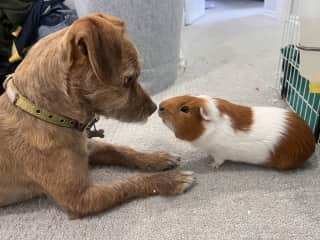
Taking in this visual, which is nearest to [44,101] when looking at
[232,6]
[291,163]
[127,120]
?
[127,120]

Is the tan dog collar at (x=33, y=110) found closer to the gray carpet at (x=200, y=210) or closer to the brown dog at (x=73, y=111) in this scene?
the brown dog at (x=73, y=111)

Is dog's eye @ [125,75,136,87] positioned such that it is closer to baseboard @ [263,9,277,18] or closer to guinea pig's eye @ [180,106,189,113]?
guinea pig's eye @ [180,106,189,113]

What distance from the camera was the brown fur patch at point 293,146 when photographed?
113 centimetres

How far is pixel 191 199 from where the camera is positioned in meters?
1.12

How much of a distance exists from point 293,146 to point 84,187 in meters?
0.68

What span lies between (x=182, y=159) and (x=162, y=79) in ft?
2.33

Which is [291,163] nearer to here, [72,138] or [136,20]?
[72,138]

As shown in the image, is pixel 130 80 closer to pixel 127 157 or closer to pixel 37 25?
pixel 127 157

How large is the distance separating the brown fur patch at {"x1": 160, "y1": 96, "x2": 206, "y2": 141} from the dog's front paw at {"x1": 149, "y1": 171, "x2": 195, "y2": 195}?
13 centimetres

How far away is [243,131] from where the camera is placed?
1.13 m

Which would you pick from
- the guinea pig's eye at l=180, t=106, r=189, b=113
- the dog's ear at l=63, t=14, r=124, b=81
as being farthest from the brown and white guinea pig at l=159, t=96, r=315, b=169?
the dog's ear at l=63, t=14, r=124, b=81

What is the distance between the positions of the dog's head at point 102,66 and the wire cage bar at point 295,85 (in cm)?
67

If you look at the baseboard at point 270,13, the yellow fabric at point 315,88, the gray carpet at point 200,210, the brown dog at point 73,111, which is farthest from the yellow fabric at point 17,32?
the baseboard at point 270,13

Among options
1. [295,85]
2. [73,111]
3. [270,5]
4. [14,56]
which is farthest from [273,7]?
[73,111]
